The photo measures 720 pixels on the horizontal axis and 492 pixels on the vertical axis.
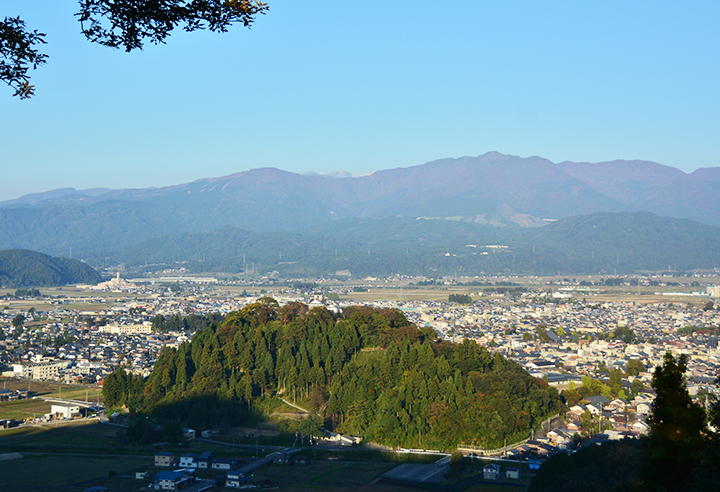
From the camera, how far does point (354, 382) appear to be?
2688 cm

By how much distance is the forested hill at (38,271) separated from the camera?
352 ft

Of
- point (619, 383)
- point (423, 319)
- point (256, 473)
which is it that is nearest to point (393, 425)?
point (256, 473)

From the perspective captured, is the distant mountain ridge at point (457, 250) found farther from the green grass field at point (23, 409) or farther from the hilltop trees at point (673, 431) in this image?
the hilltop trees at point (673, 431)

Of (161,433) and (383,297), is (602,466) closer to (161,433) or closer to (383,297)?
(161,433)

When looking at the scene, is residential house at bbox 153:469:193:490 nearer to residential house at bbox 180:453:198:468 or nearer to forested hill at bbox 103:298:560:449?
residential house at bbox 180:453:198:468

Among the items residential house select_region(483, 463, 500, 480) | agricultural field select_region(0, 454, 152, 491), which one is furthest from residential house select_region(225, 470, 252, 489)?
residential house select_region(483, 463, 500, 480)

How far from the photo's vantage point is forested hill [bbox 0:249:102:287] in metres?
107

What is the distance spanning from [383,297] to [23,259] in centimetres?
6474

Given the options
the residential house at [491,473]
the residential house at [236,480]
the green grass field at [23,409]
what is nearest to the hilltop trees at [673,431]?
the residential house at [491,473]

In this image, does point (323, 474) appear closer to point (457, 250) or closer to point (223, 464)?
point (223, 464)

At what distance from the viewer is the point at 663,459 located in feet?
32.6

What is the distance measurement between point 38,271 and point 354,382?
314ft

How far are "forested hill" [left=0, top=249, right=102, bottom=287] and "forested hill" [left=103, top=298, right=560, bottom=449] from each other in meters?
84.0

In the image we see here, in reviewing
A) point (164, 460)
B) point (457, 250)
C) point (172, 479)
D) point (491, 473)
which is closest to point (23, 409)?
point (164, 460)
